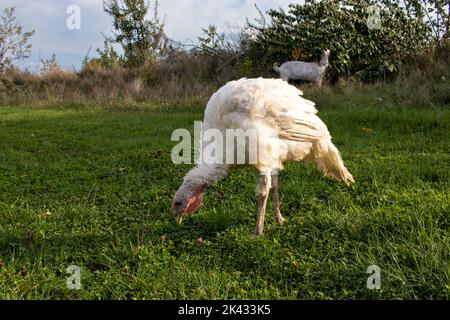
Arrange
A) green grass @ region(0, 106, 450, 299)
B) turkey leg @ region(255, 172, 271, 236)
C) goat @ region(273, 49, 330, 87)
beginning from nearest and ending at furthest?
green grass @ region(0, 106, 450, 299) → turkey leg @ region(255, 172, 271, 236) → goat @ region(273, 49, 330, 87)

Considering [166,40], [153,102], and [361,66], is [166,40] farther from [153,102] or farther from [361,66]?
[361,66]

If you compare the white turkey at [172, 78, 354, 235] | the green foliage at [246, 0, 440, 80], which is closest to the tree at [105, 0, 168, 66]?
the green foliage at [246, 0, 440, 80]

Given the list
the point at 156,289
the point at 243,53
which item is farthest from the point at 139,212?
the point at 243,53

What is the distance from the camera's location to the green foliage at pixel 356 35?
46.7 ft

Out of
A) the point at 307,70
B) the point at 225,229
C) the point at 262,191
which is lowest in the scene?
the point at 225,229

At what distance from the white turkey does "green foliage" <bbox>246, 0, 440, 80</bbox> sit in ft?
33.0

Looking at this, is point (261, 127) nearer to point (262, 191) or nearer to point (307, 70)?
point (262, 191)

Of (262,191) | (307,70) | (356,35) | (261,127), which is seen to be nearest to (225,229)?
(262,191)

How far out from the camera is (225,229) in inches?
181

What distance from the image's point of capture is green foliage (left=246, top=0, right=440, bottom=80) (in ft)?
46.7

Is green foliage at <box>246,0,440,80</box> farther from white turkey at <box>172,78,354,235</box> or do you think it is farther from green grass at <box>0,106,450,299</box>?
white turkey at <box>172,78,354,235</box>

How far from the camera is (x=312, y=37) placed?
14.6m

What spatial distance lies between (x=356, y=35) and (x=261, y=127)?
36.9ft

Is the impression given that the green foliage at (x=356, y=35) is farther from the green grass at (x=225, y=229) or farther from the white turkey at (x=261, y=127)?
the white turkey at (x=261, y=127)
